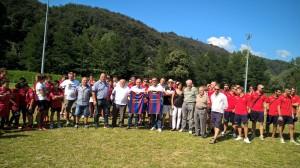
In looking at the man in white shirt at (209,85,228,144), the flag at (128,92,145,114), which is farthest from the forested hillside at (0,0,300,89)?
the man in white shirt at (209,85,228,144)

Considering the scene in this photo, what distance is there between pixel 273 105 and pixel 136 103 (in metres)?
6.05

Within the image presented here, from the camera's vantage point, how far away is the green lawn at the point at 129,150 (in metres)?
7.55

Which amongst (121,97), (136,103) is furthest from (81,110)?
Result: (136,103)

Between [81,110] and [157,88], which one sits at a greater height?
[157,88]

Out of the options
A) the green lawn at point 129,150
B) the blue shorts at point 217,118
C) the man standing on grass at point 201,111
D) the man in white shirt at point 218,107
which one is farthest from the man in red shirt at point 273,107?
the man standing on grass at point 201,111

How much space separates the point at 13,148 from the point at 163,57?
65.7m

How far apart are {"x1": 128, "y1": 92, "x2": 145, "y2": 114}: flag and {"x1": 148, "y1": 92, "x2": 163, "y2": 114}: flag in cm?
39

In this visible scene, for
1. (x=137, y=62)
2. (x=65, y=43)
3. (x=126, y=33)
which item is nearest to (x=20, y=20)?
(x=65, y=43)

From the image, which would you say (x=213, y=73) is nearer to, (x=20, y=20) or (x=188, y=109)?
(x=20, y=20)

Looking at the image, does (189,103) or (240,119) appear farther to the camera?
(189,103)

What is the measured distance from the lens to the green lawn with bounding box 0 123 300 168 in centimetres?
755

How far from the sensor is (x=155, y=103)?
12.6 meters

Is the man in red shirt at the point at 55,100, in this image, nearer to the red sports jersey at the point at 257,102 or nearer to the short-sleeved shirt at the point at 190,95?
the short-sleeved shirt at the point at 190,95

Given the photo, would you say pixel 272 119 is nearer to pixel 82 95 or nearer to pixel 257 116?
pixel 257 116
